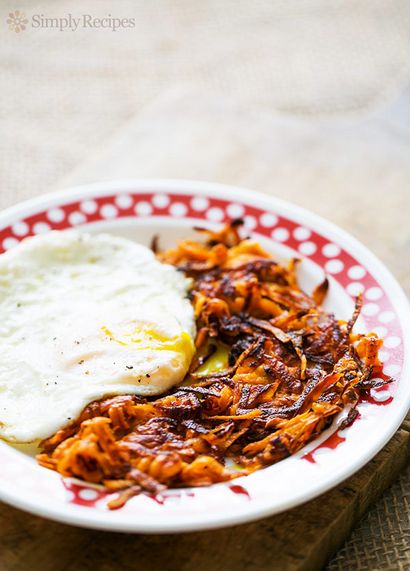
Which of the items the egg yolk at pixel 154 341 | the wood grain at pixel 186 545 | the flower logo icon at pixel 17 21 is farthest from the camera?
the flower logo icon at pixel 17 21

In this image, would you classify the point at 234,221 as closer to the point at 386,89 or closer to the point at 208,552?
the point at 208,552

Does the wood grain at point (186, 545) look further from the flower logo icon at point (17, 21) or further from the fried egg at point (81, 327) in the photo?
the flower logo icon at point (17, 21)

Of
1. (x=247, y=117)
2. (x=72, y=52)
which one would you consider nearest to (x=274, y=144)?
(x=247, y=117)

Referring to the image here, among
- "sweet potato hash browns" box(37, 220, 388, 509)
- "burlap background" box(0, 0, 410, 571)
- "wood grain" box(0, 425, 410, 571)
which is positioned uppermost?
"burlap background" box(0, 0, 410, 571)

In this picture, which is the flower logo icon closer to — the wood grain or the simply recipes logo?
the simply recipes logo

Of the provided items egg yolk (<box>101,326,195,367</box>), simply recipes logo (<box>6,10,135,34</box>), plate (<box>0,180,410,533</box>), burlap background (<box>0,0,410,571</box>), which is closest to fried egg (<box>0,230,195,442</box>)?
egg yolk (<box>101,326,195,367</box>)

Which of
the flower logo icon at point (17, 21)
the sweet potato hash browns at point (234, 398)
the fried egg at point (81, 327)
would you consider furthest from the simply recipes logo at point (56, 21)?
the sweet potato hash browns at point (234, 398)
